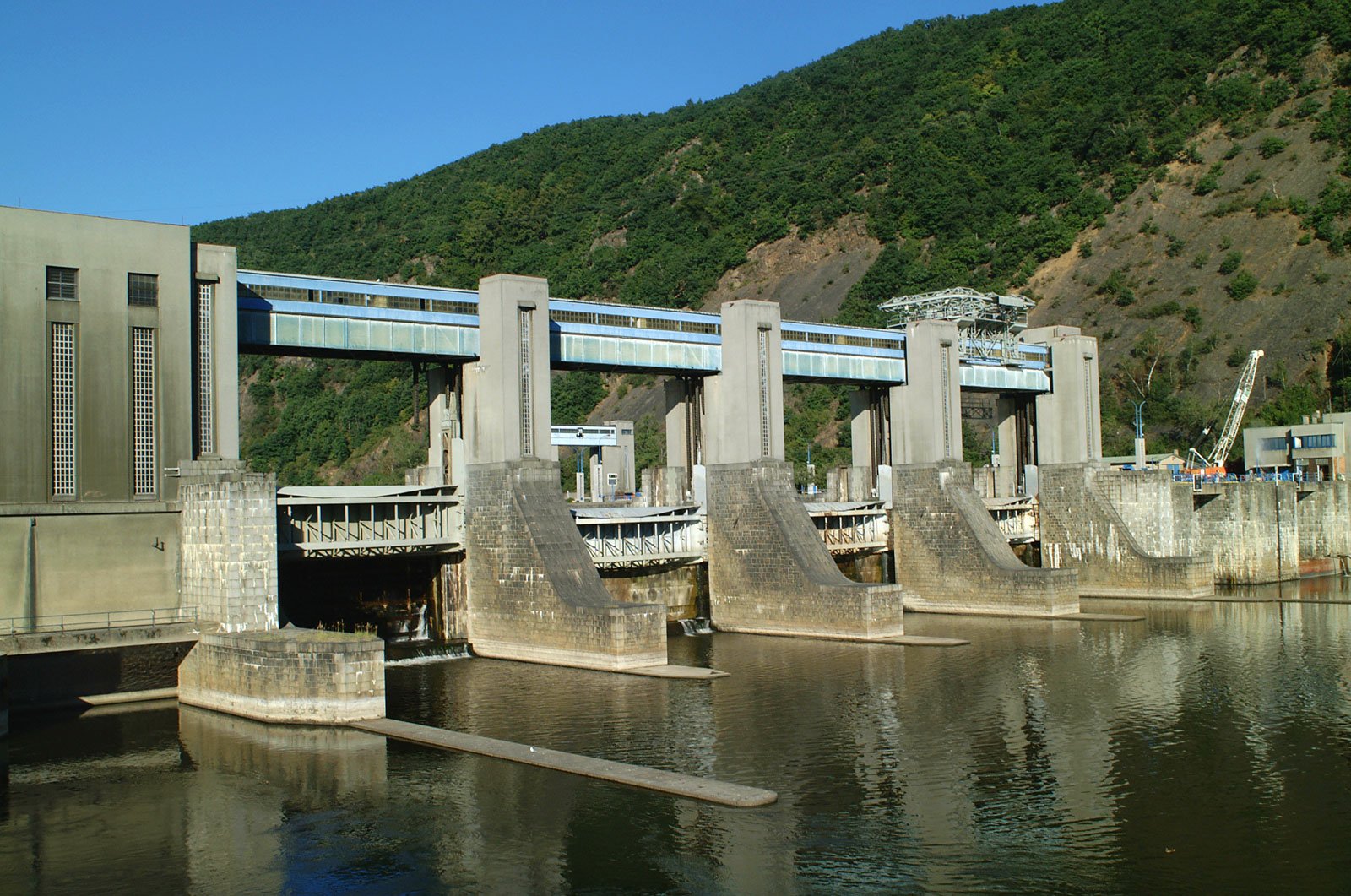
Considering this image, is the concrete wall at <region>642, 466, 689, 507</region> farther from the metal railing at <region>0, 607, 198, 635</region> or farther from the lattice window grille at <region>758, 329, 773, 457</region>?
the metal railing at <region>0, 607, 198, 635</region>

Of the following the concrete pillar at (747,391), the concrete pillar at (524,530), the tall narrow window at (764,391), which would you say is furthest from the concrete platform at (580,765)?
the tall narrow window at (764,391)

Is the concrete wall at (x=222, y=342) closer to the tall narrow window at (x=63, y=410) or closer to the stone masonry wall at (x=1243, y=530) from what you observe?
the tall narrow window at (x=63, y=410)

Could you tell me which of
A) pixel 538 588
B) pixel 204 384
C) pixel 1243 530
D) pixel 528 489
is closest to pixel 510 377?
pixel 528 489

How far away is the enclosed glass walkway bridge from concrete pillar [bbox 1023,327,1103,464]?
109 inches

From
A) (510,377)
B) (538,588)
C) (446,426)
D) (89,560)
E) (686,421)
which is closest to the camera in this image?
(89,560)

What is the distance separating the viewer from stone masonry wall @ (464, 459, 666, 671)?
111 feet

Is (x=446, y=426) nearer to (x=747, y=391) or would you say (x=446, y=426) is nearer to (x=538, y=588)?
(x=538, y=588)

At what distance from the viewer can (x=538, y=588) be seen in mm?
35688

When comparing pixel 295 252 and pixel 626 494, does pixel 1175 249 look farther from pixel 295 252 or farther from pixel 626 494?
pixel 295 252

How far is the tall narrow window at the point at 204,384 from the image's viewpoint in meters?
32.9

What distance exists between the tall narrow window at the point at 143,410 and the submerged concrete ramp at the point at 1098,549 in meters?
36.0

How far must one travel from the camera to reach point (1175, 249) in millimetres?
95812

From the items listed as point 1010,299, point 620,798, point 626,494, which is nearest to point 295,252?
point 626,494

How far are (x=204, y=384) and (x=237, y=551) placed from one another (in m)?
5.79
